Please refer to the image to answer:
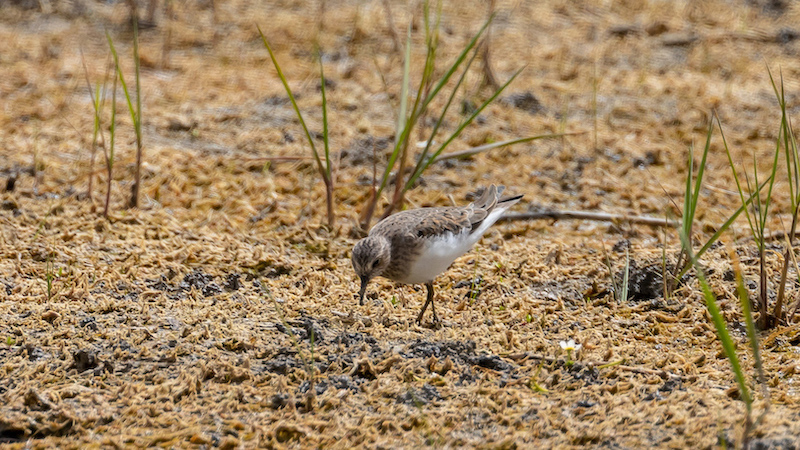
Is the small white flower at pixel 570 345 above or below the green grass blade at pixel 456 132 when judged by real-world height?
below

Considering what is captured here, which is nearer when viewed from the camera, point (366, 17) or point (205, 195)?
point (205, 195)

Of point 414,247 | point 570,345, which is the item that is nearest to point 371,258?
point 414,247

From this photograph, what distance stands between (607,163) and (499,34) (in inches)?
122

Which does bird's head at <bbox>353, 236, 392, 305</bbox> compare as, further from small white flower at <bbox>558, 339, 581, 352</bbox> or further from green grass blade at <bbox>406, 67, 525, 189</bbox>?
small white flower at <bbox>558, 339, 581, 352</bbox>

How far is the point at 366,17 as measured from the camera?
9492mm

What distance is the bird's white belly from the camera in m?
4.10

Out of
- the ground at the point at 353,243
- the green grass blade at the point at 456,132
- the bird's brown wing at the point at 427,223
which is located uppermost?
the green grass blade at the point at 456,132

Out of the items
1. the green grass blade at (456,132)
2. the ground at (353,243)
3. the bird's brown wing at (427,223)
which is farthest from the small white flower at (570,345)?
the green grass blade at (456,132)

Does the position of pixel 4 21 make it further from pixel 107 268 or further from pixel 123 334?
pixel 123 334

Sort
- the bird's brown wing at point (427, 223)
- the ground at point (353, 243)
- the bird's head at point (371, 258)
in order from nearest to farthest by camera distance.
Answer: the ground at point (353, 243) < the bird's head at point (371, 258) < the bird's brown wing at point (427, 223)

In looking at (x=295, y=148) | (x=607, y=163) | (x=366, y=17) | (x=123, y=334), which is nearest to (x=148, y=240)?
(x=123, y=334)

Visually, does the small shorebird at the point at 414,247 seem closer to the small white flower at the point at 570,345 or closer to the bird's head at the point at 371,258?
the bird's head at the point at 371,258

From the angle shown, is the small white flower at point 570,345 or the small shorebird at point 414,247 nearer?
the small white flower at point 570,345

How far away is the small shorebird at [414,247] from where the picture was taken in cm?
411
